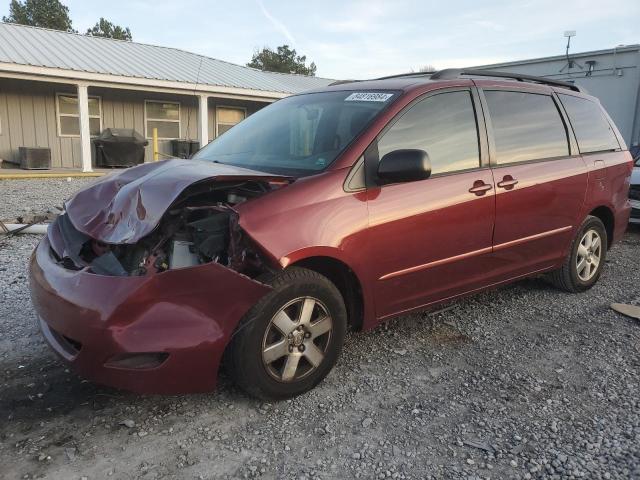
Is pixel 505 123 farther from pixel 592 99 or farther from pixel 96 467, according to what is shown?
pixel 96 467

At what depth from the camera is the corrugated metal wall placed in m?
14.6

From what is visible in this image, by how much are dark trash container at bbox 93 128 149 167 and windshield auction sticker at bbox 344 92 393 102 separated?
13.6 metres

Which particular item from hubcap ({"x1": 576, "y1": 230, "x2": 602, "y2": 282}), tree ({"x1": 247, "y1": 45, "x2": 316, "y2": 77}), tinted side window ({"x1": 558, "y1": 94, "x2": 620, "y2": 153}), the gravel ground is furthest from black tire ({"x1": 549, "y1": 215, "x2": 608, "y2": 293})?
tree ({"x1": 247, "y1": 45, "x2": 316, "y2": 77})

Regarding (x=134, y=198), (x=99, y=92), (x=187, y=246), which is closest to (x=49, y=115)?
(x=99, y=92)

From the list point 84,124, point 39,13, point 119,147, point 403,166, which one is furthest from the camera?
point 39,13

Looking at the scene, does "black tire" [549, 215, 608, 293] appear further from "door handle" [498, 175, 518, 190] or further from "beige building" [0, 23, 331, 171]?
"beige building" [0, 23, 331, 171]

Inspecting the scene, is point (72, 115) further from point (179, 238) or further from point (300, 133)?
point (179, 238)

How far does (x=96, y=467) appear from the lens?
7.56ft

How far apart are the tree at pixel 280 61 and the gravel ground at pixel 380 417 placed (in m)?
57.1

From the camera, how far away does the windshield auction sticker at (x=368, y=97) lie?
3.42 meters

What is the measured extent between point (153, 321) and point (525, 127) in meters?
3.19

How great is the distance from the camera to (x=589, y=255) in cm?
487

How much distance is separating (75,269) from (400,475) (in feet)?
6.08

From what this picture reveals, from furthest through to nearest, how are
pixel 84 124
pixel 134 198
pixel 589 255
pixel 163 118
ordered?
pixel 163 118 → pixel 84 124 → pixel 589 255 → pixel 134 198
